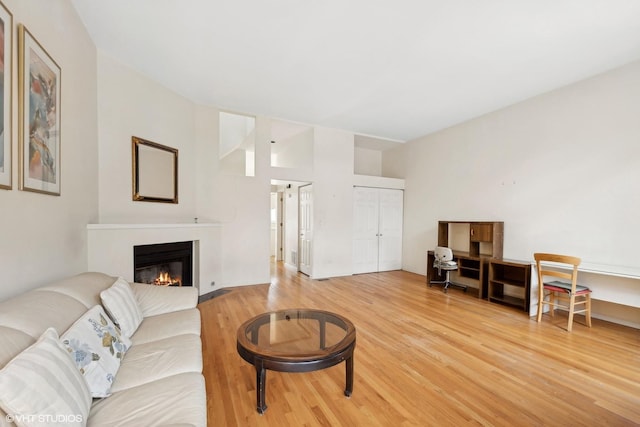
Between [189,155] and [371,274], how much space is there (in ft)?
14.1

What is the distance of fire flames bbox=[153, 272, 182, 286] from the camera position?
11.9 feet

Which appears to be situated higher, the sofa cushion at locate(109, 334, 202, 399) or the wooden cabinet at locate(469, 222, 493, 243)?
the wooden cabinet at locate(469, 222, 493, 243)

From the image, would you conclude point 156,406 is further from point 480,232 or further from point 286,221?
point 286,221

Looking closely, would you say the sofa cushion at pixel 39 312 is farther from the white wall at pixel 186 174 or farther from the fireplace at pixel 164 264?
the white wall at pixel 186 174

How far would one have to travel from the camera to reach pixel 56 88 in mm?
2035

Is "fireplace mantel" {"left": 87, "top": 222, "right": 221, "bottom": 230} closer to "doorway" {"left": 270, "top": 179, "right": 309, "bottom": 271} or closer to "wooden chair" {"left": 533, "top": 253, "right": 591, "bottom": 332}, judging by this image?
"doorway" {"left": 270, "top": 179, "right": 309, "bottom": 271}

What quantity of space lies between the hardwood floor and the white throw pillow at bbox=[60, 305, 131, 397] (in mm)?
705

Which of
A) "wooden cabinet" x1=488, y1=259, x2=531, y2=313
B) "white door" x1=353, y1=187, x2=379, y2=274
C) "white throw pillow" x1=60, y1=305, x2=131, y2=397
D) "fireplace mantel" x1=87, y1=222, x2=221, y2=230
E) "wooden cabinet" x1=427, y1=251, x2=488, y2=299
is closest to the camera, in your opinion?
"white throw pillow" x1=60, y1=305, x2=131, y2=397

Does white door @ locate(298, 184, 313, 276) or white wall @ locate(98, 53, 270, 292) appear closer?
white wall @ locate(98, 53, 270, 292)

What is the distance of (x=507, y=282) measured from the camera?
12.9 feet

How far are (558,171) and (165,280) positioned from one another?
5742 millimetres

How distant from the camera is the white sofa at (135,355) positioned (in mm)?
1102

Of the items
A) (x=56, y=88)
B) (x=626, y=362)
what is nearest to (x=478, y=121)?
(x=626, y=362)

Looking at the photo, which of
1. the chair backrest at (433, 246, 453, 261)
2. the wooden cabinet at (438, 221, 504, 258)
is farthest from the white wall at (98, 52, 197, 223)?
the wooden cabinet at (438, 221, 504, 258)
